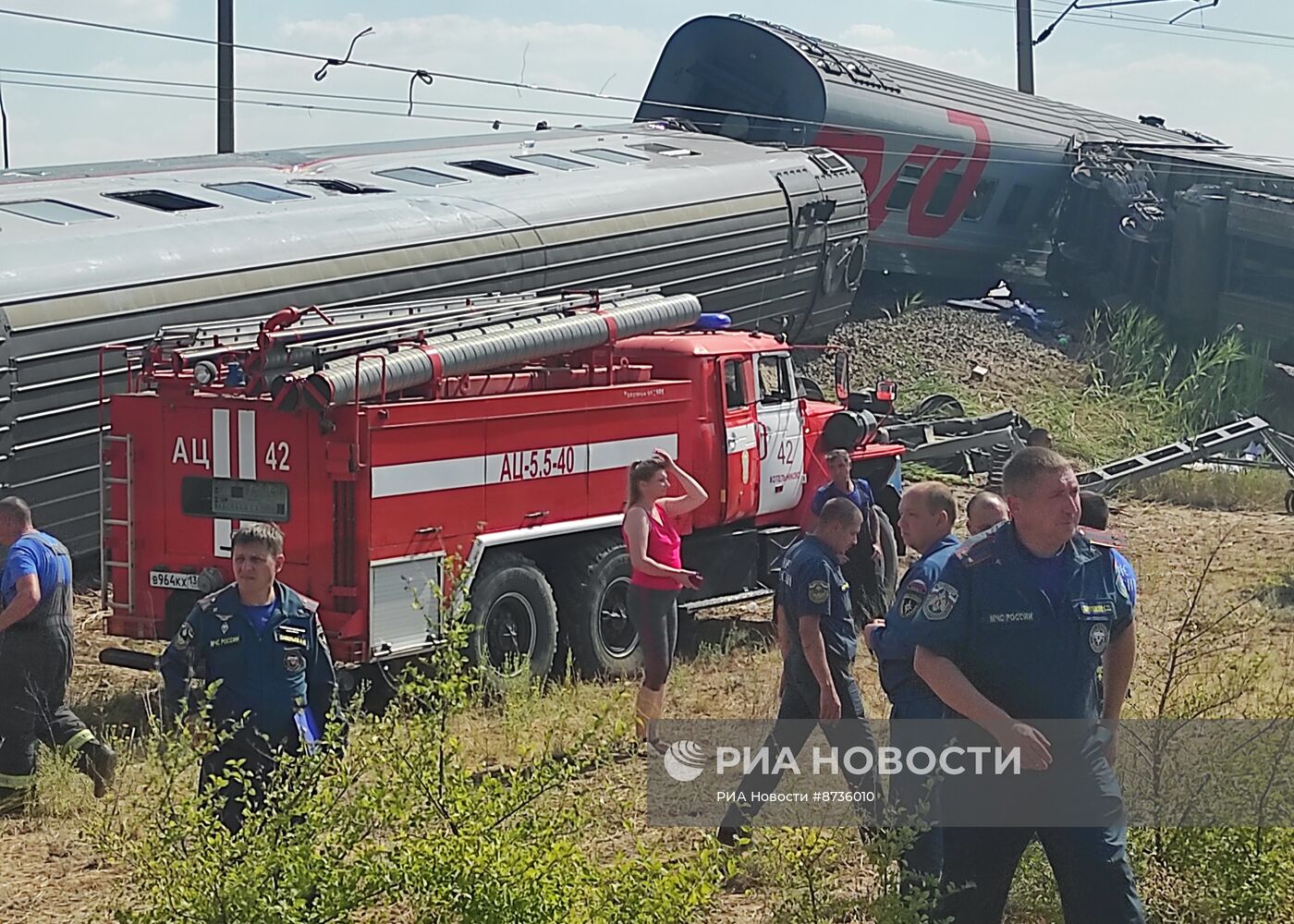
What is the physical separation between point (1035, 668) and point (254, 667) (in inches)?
101

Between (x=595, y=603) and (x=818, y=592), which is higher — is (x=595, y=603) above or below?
below

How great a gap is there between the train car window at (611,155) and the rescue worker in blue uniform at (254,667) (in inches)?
428

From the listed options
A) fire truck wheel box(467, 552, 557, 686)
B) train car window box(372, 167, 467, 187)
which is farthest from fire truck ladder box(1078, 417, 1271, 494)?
fire truck wheel box(467, 552, 557, 686)

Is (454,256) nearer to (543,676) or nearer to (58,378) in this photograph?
(58,378)

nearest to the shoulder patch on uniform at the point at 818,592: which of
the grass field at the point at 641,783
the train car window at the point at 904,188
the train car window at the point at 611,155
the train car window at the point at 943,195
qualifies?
the grass field at the point at 641,783

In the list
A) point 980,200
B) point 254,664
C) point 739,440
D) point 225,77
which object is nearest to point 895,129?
point 980,200

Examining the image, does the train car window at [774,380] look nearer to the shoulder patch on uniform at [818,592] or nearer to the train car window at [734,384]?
the train car window at [734,384]

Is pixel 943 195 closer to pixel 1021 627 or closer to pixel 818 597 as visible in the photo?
pixel 818 597

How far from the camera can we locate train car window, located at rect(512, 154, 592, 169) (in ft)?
49.9

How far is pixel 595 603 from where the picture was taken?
10.0m

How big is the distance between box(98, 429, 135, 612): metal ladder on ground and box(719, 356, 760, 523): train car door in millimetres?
3759

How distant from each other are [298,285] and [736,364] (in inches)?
122

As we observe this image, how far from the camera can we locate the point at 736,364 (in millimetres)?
11000

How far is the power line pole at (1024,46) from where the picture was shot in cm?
3497
